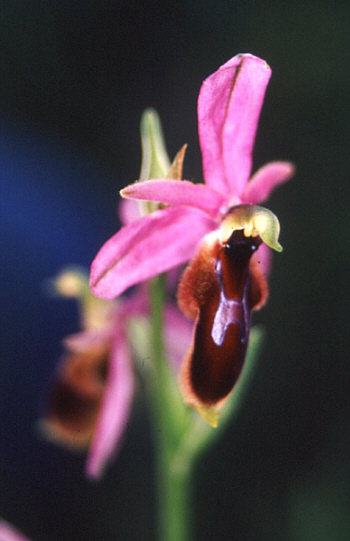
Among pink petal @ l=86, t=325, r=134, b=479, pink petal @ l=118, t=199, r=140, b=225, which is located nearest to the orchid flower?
pink petal @ l=118, t=199, r=140, b=225

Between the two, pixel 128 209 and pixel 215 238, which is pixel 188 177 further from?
pixel 215 238

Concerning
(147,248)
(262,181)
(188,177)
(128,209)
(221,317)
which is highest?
(188,177)

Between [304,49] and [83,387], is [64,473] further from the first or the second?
[304,49]

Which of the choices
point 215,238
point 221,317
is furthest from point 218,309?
point 215,238

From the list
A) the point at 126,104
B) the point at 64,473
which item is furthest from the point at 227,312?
the point at 126,104

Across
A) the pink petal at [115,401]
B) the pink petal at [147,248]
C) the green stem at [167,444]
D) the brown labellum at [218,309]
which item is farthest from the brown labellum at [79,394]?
the brown labellum at [218,309]

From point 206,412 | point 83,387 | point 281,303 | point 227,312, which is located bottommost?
point 206,412
